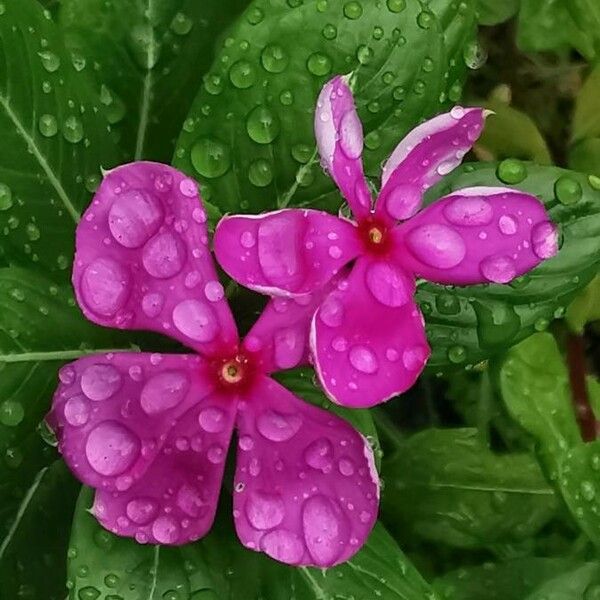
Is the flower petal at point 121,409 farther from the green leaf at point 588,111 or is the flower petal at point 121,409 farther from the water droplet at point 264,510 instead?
the green leaf at point 588,111

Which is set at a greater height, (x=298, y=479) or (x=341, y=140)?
(x=341, y=140)

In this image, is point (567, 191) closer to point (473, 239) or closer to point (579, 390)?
point (473, 239)

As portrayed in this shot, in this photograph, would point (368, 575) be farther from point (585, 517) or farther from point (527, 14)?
point (527, 14)

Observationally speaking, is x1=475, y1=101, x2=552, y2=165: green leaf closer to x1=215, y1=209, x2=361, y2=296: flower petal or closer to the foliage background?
the foliage background

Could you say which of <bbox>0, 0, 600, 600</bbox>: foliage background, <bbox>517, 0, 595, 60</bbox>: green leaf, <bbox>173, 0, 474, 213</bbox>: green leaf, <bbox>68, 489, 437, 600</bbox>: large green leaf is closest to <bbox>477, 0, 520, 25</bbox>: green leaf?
<bbox>517, 0, 595, 60</bbox>: green leaf

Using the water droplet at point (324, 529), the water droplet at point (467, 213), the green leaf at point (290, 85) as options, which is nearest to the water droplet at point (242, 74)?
the green leaf at point (290, 85)

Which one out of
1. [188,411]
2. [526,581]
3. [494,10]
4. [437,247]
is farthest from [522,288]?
[494,10]
